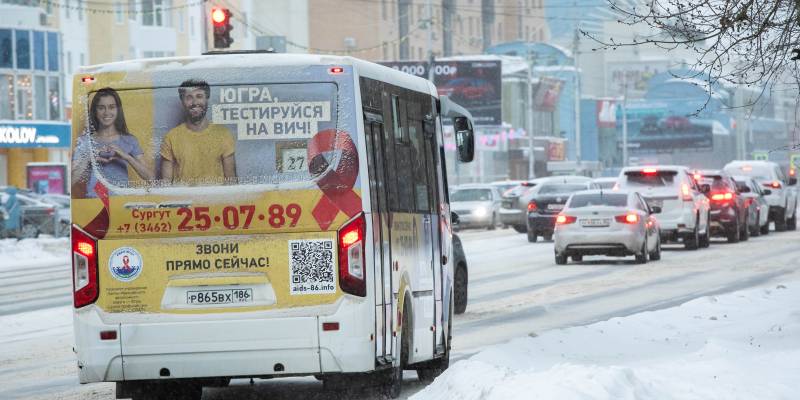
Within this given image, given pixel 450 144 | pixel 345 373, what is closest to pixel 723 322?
pixel 345 373

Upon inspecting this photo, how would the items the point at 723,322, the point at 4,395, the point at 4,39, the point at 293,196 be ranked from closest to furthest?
the point at 293,196 < the point at 4,395 < the point at 723,322 < the point at 4,39

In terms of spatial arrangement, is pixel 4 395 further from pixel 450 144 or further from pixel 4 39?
pixel 450 144

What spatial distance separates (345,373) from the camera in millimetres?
11516

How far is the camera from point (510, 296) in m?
24.5

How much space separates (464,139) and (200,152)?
4.18 metres

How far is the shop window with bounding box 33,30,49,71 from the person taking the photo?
7325 centimetres

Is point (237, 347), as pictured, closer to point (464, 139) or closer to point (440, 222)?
point (440, 222)

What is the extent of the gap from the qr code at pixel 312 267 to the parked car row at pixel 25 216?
39.5m

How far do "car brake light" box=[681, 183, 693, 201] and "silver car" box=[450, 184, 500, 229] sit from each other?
1873 centimetres

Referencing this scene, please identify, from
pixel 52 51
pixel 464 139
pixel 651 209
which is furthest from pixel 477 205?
pixel 464 139

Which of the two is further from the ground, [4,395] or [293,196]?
[293,196]

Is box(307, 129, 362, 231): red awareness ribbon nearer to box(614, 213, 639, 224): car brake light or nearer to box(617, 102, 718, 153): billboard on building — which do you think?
box(614, 213, 639, 224): car brake light

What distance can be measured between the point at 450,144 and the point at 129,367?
290 ft

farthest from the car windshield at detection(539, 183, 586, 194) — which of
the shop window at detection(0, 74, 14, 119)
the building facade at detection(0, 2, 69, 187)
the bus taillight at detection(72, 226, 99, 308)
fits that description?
the shop window at detection(0, 74, 14, 119)
